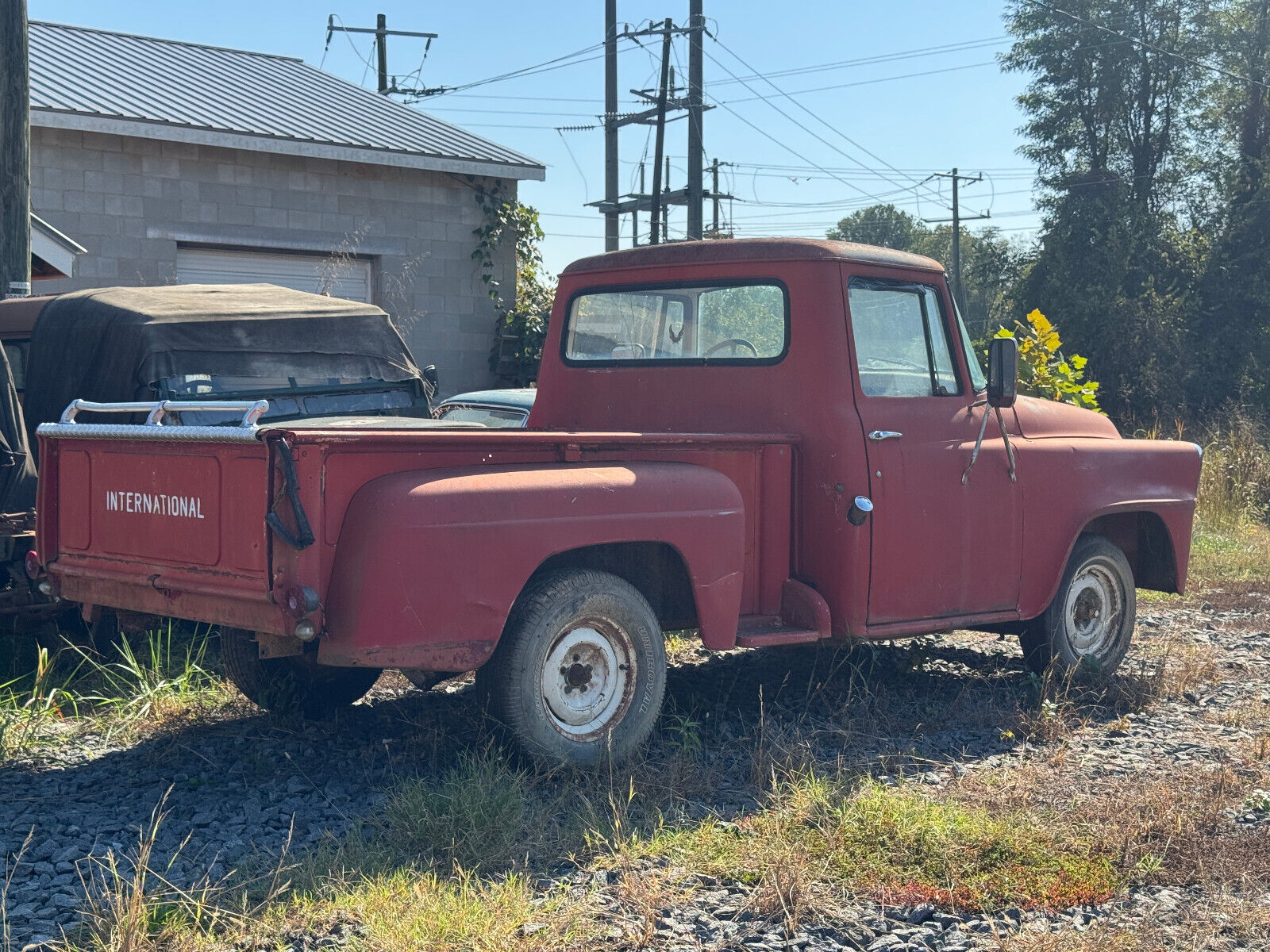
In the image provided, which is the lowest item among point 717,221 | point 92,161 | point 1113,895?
point 1113,895

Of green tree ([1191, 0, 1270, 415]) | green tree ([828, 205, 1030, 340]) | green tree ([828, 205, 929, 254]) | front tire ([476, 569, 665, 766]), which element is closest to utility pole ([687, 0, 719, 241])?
green tree ([1191, 0, 1270, 415])

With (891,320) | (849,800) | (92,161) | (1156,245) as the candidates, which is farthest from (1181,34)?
(849,800)

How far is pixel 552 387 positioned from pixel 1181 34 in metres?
29.2

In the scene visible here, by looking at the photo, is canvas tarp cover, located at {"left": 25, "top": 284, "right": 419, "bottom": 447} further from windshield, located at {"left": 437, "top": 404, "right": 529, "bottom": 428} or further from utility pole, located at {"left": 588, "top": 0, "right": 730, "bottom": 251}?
utility pole, located at {"left": 588, "top": 0, "right": 730, "bottom": 251}

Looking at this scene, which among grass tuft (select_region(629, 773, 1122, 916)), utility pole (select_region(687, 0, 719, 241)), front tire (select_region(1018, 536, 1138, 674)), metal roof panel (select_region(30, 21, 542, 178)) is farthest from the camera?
utility pole (select_region(687, 0, 719, 241))

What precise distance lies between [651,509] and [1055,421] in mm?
2842

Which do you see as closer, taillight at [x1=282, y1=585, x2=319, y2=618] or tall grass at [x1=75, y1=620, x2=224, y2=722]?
taillight at [x1=282, y1=585, x2=319, y2=618]

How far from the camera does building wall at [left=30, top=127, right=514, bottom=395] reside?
12.7 meters

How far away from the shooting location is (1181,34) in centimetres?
3100

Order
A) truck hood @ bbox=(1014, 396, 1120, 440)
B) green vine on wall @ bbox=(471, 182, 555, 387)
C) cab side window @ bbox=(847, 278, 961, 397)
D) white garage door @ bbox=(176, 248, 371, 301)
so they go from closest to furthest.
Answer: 1. cab side window @ bbox=(847, 278, 961, 397)
2. truck hood @ bbox=(1014, 396, 1120, 440)
3. white garage door @ bbox=(176, 248, 371, 301)
4. green vine on wall @ bbox=(471, 182, 555, 387)

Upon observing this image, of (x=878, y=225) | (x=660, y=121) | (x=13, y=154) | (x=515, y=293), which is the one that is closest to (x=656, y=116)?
(x=660, y=121)

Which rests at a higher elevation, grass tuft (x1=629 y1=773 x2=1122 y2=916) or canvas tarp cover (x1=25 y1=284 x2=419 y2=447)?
canvas tarp cover (x1=25 y1=284 x2=419 y2=447)

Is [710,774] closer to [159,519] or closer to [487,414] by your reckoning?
[159,519]

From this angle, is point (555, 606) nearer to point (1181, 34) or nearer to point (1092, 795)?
point (1092, 795)
